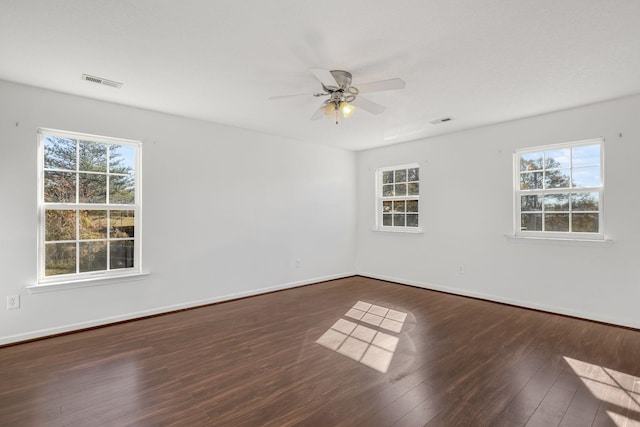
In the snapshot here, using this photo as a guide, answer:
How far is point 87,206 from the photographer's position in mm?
3582

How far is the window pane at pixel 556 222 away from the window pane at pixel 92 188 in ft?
18.0

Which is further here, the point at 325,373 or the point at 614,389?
the point at 325,373

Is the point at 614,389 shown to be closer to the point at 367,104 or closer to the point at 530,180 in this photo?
the point at 530,180

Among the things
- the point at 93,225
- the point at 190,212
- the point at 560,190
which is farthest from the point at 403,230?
the point at 93,225

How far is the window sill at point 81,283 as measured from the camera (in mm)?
3238

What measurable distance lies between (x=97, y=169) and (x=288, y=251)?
2.88m

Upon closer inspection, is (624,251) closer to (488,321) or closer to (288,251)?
(488,321)

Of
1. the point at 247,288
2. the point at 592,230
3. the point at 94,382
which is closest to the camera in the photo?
the point at 94,382

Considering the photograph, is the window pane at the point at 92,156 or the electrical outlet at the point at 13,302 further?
the window pane at the point at 92,156

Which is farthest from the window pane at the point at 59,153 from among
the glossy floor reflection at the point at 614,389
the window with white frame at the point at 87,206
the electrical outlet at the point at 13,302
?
the glossy floor reflection at the point at 614,389

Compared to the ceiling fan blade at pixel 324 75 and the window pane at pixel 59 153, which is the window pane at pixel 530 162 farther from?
the window pane at pixel 59 153

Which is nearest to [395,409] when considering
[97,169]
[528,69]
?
[528,69]

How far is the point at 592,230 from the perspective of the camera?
3863 mm

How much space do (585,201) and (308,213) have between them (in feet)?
12.7
